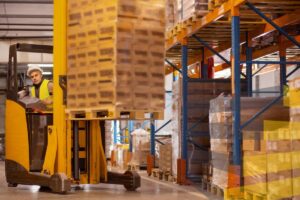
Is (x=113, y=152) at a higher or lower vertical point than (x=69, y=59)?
lower

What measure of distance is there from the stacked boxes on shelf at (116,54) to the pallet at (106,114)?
62mm

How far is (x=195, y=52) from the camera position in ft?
42.4

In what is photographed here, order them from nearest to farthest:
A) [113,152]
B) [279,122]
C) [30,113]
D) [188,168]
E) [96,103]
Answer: [279,122], [96,103], [30,113], [188,168], [113,152]

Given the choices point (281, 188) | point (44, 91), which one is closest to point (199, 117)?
point (44, 91)

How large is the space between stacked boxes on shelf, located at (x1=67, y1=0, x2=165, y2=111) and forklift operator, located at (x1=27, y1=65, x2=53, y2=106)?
1.10 m

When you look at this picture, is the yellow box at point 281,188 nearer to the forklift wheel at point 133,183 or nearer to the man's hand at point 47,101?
the forklift wheel at point 133,183

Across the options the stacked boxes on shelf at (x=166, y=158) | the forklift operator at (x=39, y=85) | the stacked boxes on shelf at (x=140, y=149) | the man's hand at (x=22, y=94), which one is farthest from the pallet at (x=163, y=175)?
the man's hand at (x=22, y=94)

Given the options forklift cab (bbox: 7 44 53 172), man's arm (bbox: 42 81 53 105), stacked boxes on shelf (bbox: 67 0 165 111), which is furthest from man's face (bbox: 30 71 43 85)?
stacked boxes on shelf (bbox: 67 0 165 111)

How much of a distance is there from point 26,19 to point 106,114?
9.65 metres

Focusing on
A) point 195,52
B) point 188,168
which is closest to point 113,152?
point 195,52

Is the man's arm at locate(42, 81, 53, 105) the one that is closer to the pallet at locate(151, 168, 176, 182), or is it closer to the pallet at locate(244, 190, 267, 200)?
the pallet at locate(151, 168, 176, 182)

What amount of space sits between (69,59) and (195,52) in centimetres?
490

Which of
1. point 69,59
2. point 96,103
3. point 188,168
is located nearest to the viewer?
point 96,103

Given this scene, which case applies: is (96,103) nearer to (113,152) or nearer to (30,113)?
(30,113)
